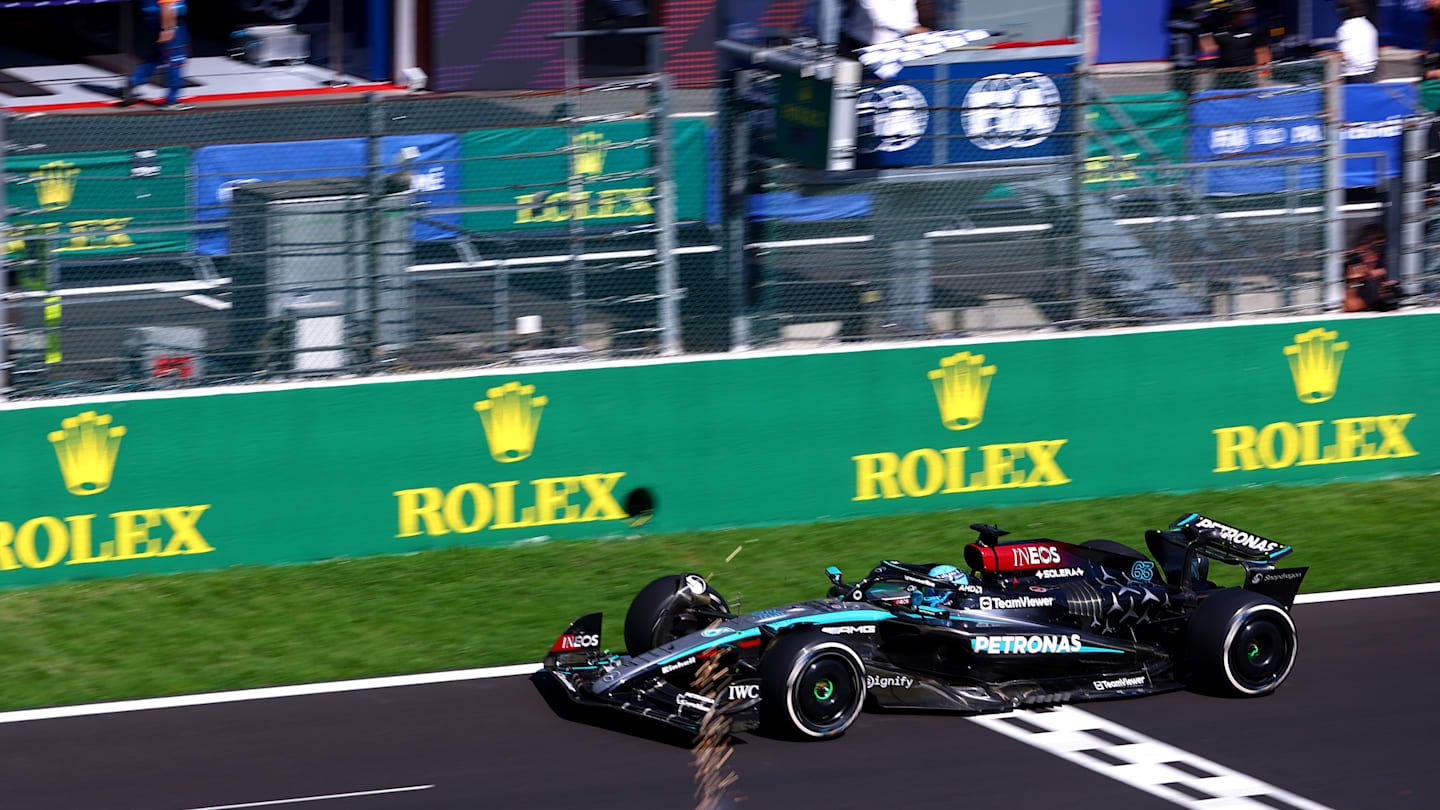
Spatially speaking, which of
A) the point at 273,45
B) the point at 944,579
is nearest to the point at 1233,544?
the point at 944,579

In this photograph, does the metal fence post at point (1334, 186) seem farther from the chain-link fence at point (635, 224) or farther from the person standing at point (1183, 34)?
the person standing at point (1183, 34)

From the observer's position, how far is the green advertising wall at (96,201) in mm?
10352

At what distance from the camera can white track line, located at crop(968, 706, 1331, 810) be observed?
7020 mm

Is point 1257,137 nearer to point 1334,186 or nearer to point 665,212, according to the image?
point 1334,186

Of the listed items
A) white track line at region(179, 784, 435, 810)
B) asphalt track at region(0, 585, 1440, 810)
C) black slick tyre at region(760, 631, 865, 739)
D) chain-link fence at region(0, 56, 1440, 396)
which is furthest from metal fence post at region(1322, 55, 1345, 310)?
white track line at region(179, 784, 435, 810)

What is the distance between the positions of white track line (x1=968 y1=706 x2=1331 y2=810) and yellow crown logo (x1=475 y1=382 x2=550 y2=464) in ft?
13.5

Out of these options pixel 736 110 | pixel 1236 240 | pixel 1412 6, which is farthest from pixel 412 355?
pixel 1412 6

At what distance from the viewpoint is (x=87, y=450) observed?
403 inches

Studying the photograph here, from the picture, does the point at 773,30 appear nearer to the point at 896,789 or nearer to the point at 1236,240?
the point at 1236,240

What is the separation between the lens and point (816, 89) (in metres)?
11.4

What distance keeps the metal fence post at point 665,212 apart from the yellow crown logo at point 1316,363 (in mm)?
4728

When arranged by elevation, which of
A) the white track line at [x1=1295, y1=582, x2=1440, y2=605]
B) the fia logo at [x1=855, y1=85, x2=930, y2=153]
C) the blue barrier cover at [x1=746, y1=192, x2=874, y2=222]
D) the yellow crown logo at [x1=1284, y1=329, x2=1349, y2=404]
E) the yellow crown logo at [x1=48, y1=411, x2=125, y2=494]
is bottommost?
the white track line at [x1=1295, y1=582, x2=1440, y2=605]

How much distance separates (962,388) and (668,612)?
4.07m

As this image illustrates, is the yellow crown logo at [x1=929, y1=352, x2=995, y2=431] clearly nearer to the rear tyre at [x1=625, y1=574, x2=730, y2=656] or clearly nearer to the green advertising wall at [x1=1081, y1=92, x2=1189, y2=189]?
the green advertising wall at [x1=1081, y1=92, x2=1189, y2=189]
